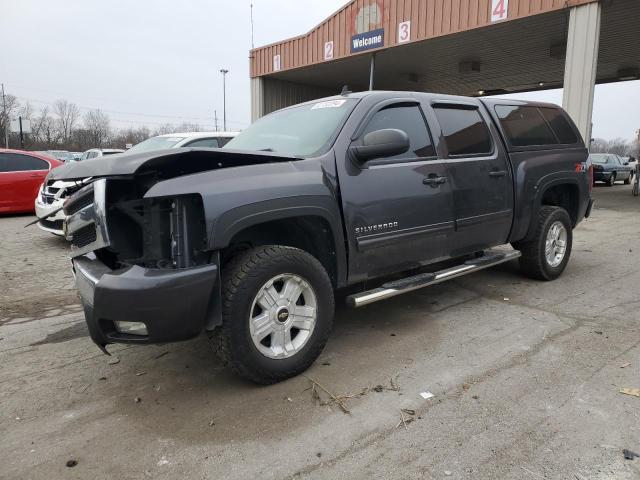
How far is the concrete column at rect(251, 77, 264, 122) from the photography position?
2080 cm

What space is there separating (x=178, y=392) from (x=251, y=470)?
3.10ft

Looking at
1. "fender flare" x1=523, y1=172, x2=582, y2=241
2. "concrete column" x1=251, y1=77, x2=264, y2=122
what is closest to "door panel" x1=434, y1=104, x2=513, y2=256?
"fender flare" x1=523, y1=172, x2=582, y2=241

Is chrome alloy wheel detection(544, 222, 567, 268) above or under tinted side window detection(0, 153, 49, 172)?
under

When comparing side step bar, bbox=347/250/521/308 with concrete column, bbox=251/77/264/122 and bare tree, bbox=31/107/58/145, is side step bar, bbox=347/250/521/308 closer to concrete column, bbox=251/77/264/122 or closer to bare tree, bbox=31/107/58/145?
concrete column, bbox=251/77/264/122

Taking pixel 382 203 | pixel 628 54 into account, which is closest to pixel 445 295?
pixel 382 203

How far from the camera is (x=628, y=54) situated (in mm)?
18047

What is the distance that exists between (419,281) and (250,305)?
1.56 meters

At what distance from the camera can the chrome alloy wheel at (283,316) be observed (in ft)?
9.66

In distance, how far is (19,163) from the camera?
1023cm

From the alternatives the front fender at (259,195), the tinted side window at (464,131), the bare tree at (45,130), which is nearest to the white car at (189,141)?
the tinted side window at (464,131)

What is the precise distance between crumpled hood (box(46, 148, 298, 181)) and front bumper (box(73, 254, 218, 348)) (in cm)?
56

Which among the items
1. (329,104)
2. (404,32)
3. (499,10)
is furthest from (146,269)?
(404,32)

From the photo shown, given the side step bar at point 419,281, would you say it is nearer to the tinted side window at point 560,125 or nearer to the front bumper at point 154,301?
the front bumper at point 154,301

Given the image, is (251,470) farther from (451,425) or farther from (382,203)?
(382,203)
